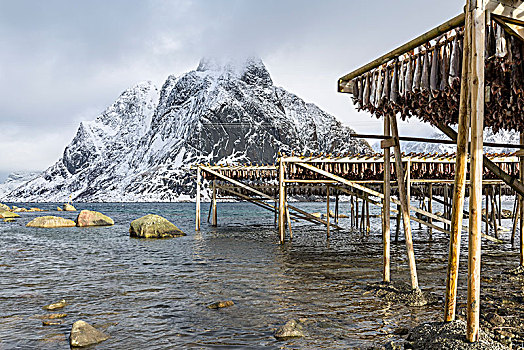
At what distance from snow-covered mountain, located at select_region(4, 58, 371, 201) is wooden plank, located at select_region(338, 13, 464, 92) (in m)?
142

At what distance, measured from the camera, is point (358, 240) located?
68.2 ft

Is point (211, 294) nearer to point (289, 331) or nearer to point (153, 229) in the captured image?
point (289, 331)

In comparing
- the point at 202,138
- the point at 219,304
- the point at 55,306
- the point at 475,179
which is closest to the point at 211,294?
the point at 219,304

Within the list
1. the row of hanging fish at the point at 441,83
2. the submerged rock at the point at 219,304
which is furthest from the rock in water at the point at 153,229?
the row of hanging fish at the point at 441,83

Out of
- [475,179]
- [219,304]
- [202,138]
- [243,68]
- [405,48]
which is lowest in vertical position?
[219,304]

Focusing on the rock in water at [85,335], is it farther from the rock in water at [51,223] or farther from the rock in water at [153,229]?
the rock in water at [51,223]

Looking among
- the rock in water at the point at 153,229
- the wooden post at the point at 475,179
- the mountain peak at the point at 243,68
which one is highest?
the mountain peak at the point at 243,68

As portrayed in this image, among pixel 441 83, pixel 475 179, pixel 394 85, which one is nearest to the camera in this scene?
pixel 475 179

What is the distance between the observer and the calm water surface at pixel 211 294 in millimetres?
6449

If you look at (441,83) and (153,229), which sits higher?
(441,83)

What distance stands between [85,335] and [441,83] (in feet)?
19.7

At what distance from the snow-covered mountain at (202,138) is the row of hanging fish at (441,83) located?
143 meters

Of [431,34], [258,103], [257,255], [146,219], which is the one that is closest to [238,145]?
[258,103]

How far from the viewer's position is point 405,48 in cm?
587
